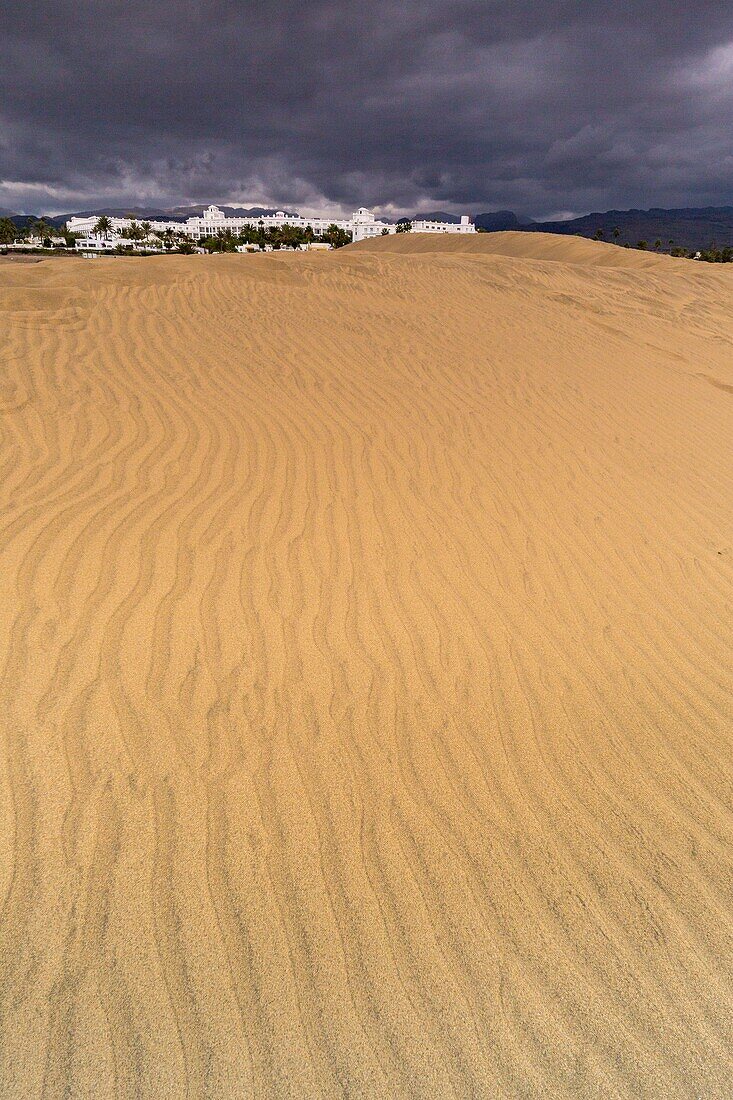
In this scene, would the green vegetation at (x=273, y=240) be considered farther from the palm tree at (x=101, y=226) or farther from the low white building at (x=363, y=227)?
the low white building at (x=363, y=227)

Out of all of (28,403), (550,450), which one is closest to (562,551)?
(550,450)

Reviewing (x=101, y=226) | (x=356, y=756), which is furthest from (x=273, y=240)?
(x=356, y=756)

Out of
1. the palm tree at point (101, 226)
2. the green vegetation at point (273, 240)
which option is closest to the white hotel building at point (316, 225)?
the palm tree at point (101, 226)

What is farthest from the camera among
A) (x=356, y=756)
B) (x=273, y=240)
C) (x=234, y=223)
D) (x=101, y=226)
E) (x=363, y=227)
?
(x=234, y=223)

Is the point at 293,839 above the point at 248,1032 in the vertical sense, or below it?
above

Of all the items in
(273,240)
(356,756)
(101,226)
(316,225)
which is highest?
(316,225)

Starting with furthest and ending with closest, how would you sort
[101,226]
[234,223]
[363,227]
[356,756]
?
[234,223]
[363,227]
[101,226]
[356,756]

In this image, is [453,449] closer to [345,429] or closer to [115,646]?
[345,429]

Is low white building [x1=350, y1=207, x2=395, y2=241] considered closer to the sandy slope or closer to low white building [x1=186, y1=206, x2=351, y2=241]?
low white building [x1=186, y1=206, x2=351, y2=241]

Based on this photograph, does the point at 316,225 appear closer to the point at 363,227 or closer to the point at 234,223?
the point at 363,227
